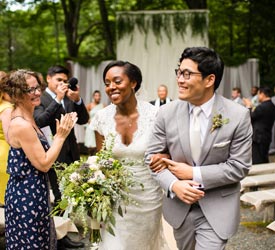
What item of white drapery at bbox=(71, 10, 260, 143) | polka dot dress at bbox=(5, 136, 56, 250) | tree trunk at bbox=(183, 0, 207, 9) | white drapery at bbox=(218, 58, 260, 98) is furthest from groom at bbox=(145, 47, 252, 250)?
tree trunk at bbox=(183, 0, 207, 9)

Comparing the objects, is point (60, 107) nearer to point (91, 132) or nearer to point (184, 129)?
point (184, 129)

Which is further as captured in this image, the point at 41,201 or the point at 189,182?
the point at 41,201

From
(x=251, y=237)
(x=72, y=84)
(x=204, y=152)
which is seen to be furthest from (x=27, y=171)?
(x=251, y=237)

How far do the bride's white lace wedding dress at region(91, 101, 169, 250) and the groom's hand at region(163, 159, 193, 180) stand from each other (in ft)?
3.01

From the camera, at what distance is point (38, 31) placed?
23.0 metres

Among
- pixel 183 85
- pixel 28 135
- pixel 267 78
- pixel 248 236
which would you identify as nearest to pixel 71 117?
pixel 28 135

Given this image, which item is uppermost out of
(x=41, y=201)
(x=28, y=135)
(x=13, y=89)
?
(x=13, y=89)

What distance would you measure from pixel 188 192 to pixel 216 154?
0.31 metres

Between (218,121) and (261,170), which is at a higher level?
(218,121)

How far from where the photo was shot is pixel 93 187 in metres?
3.57

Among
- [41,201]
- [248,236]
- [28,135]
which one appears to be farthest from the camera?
[248,236]

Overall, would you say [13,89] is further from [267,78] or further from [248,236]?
[267,78]

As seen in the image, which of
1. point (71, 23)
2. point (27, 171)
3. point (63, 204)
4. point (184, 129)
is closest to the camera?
point (184, 129)

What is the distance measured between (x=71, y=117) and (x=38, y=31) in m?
19.9
